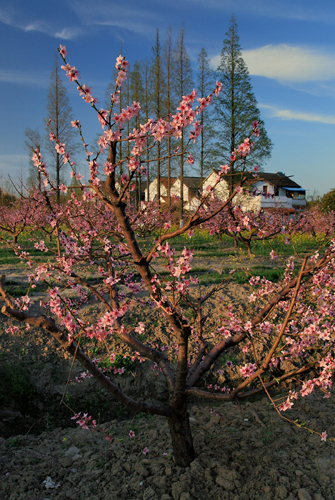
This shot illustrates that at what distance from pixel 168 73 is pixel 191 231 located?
29256 mm

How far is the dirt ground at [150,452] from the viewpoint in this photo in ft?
9.17

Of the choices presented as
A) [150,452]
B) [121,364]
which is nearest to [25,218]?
[121,364]

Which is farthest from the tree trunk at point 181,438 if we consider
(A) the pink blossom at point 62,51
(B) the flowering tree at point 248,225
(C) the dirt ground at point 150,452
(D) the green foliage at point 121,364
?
(A) the pink blossom at point 62,51

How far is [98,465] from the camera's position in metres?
3.16

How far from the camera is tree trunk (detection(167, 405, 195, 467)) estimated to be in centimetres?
302

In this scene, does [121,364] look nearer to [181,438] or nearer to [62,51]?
[181,438]

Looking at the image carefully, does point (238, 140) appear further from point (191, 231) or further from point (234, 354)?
point (191, 231)

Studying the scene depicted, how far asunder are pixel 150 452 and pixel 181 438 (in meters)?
0.55

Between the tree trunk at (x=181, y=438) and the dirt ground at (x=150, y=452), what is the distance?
0.08 metres

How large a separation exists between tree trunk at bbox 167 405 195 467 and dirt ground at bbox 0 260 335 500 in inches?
3.3

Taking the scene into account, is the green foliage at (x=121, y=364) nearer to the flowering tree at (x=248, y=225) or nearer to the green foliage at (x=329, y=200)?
the flowering tree at (x=248, y=225)

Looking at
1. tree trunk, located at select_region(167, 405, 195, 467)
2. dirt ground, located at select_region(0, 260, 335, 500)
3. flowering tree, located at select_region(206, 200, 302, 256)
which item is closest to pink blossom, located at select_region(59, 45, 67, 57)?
flowering tree, located at select_region(206, 200, 302, 256)

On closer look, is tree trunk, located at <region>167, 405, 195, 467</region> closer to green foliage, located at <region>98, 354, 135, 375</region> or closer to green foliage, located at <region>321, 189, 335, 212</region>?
green foliage, located at <region>98, 354, 135, 375</region>

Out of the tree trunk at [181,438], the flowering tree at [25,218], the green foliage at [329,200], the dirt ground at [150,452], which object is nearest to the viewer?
the dirt ground at [150,452]
